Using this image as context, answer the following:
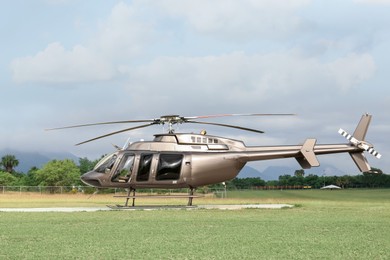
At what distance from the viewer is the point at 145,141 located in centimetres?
2445

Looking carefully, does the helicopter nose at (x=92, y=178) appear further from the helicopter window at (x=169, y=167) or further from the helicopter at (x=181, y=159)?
the helicopter window at (x=169, y=167)

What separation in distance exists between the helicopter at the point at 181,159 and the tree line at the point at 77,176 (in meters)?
55.1

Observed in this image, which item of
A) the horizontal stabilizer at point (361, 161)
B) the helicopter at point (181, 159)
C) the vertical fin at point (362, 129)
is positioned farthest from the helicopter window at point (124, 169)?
the vertical fin at point (362, 129)

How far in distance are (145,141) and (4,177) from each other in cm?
7807

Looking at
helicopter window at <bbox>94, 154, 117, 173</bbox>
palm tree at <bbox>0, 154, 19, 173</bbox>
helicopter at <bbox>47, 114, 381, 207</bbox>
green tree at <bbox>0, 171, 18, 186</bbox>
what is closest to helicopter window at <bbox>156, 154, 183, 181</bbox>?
helicopter at <bbox>47, 114, 381, 207</bbox>

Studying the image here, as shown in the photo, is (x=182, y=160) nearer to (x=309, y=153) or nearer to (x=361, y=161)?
(x=309, y=153)

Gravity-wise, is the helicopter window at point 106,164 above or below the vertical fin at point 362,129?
below

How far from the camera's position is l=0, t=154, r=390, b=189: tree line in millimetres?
81500

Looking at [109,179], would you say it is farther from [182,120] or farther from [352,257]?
[352,257]

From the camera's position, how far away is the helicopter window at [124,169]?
23859 millimetres

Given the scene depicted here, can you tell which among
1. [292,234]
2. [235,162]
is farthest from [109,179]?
[292,234]

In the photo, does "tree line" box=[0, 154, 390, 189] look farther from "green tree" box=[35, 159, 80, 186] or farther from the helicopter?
the helicopter

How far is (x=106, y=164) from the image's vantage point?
79.3ft

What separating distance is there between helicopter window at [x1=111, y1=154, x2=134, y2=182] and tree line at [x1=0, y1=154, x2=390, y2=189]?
181ft
